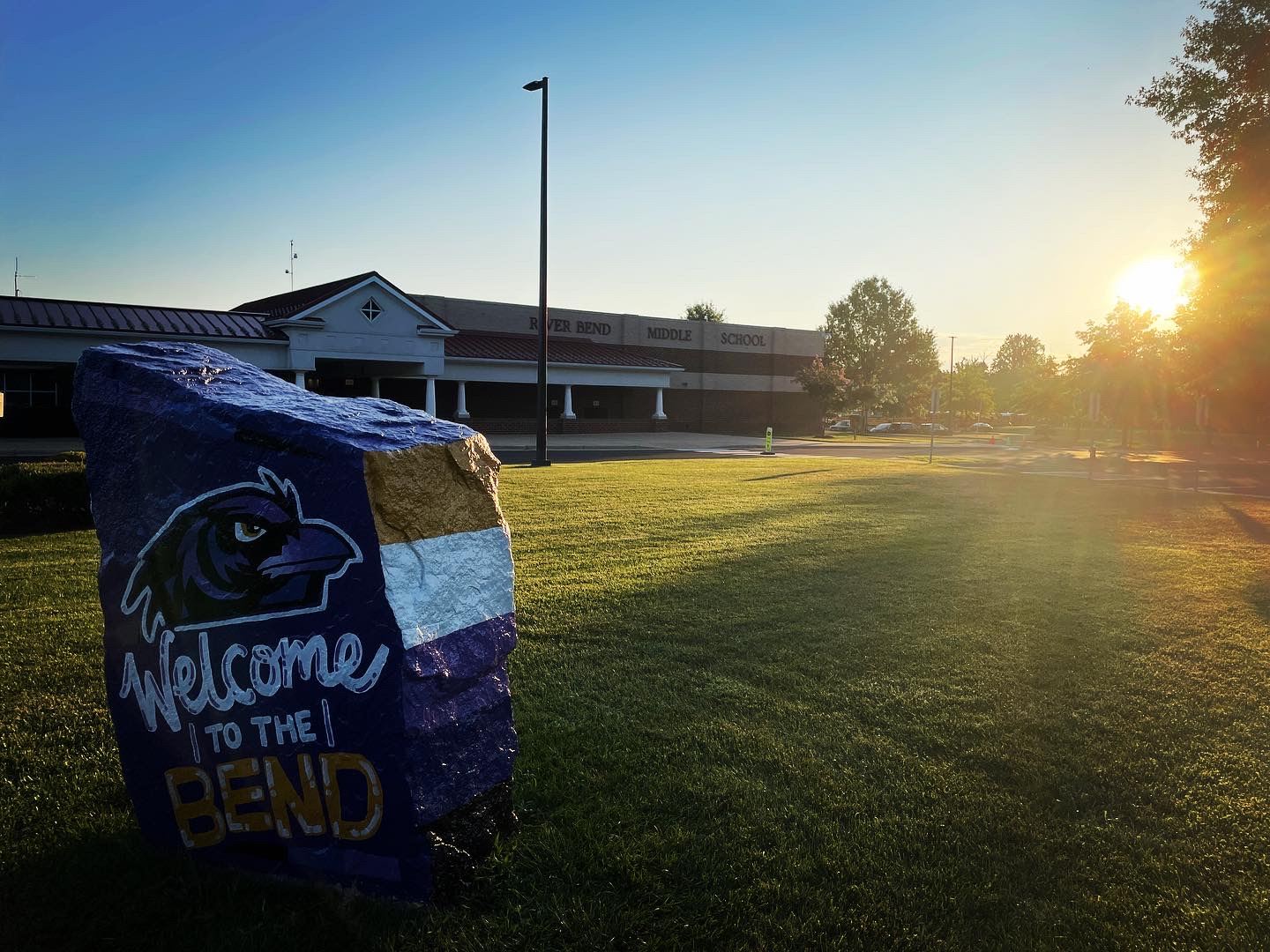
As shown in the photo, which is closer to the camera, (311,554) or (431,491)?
(311,554)

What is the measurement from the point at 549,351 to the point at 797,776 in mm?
38303

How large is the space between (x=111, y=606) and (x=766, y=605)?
498 cm

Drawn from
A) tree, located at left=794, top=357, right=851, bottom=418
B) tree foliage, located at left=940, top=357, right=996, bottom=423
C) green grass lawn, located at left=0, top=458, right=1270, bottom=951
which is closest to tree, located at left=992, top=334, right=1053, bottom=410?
tree foliage, located at left=940, top=357, right=996, bottom=423

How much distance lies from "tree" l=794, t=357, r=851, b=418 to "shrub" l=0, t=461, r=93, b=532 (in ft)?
150

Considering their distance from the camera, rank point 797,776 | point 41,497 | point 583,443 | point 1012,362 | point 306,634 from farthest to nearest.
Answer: point 1012,362 → point 583,443 → point 41,497 → point 797,776 → point 306,634

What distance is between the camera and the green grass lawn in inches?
110

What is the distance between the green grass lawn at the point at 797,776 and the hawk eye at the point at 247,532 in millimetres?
1304

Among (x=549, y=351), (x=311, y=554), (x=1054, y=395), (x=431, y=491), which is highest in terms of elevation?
(x=549, y=351)

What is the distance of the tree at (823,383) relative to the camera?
51.5m

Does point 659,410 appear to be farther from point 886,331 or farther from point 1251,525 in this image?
point 886,331

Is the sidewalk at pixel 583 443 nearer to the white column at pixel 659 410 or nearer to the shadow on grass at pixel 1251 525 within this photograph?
the white column at pixel 659 410

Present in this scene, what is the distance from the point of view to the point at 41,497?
397 inches

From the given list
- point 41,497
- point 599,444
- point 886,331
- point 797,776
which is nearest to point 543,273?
point 41,497

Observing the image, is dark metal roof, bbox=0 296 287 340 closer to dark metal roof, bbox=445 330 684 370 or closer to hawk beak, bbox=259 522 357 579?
dark metal roof, bbox=445 330 684 370
